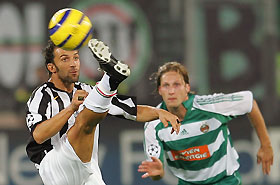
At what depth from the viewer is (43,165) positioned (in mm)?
5609

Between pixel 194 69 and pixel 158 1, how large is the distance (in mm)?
1065

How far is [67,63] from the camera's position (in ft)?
18.3

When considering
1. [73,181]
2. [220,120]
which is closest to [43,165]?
[73,181]

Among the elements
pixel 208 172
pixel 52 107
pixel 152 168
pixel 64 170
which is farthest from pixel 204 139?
pixel 52 107

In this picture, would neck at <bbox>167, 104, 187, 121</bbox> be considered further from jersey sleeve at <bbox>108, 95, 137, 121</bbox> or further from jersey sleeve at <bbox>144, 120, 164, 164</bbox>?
jersey sleeve at <bbox>108, 95, 137, 121</bbox>

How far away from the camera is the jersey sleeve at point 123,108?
18.6 feet

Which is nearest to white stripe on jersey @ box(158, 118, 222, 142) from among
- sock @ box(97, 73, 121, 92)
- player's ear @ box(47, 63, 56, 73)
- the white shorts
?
the white shorts

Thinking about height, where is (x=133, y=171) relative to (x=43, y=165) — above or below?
below

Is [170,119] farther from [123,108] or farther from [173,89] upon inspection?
[173,89]

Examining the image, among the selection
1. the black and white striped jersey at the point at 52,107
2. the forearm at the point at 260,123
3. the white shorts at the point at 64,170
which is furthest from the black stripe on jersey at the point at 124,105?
the forearm at the point at 260,123

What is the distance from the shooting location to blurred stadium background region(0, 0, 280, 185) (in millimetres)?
10031

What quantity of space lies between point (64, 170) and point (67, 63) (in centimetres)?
78

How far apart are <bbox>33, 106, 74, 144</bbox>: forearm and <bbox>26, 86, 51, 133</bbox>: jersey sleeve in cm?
8

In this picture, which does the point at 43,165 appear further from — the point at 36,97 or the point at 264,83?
the point at 264,83
